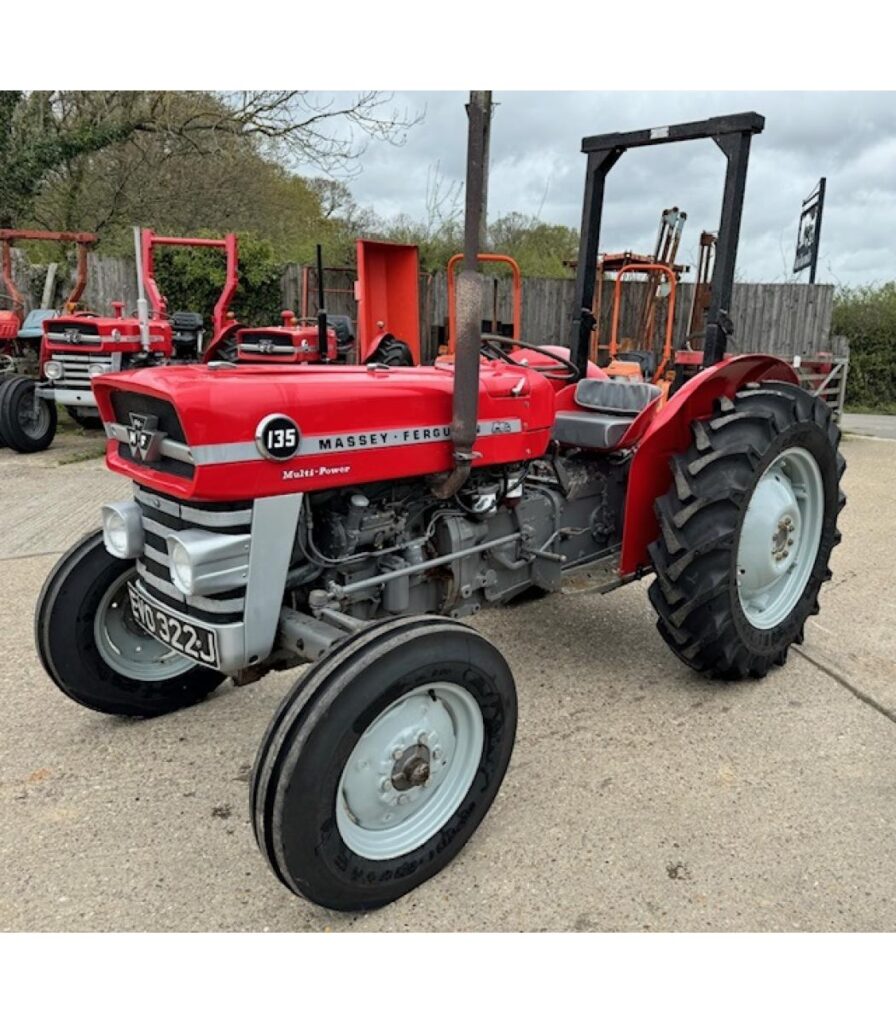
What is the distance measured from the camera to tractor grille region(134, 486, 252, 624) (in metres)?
2.12

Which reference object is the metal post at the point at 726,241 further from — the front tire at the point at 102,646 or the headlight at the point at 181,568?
the front tire at the point at 102,646

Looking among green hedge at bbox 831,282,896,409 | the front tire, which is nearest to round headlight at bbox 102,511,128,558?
the front tire

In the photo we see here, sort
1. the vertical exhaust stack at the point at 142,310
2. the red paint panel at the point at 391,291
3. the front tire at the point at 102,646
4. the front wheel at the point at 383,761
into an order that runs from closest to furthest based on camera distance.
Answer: the front wheel at the point at 383,761 → the front tire at the point at 102,646 → the vertical exhaust stack at the point at 142,310 → the red paint panel at the point at 391,291

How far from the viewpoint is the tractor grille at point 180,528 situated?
2.12 meters

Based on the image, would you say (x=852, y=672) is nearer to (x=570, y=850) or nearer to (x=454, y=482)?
(x=570, y=850)

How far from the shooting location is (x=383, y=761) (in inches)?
79.6

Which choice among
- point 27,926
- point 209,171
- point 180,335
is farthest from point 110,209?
point 27,926

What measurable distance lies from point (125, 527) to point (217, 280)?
34.5ft

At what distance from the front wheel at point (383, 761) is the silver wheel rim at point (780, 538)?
1.31m

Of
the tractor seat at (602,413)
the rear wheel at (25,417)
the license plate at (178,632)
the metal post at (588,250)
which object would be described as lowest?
the rear wheel at (25,417)

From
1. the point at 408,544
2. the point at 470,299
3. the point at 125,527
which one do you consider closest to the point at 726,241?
the point at 470,299

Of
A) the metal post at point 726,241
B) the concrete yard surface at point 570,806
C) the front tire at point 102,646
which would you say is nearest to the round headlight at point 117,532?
the front tire at point 102,646

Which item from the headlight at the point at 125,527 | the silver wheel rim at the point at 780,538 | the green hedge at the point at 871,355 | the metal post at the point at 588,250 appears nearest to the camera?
the headlight at the point at 125,527

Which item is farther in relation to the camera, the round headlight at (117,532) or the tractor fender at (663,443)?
the tractor fender at (663,443)
